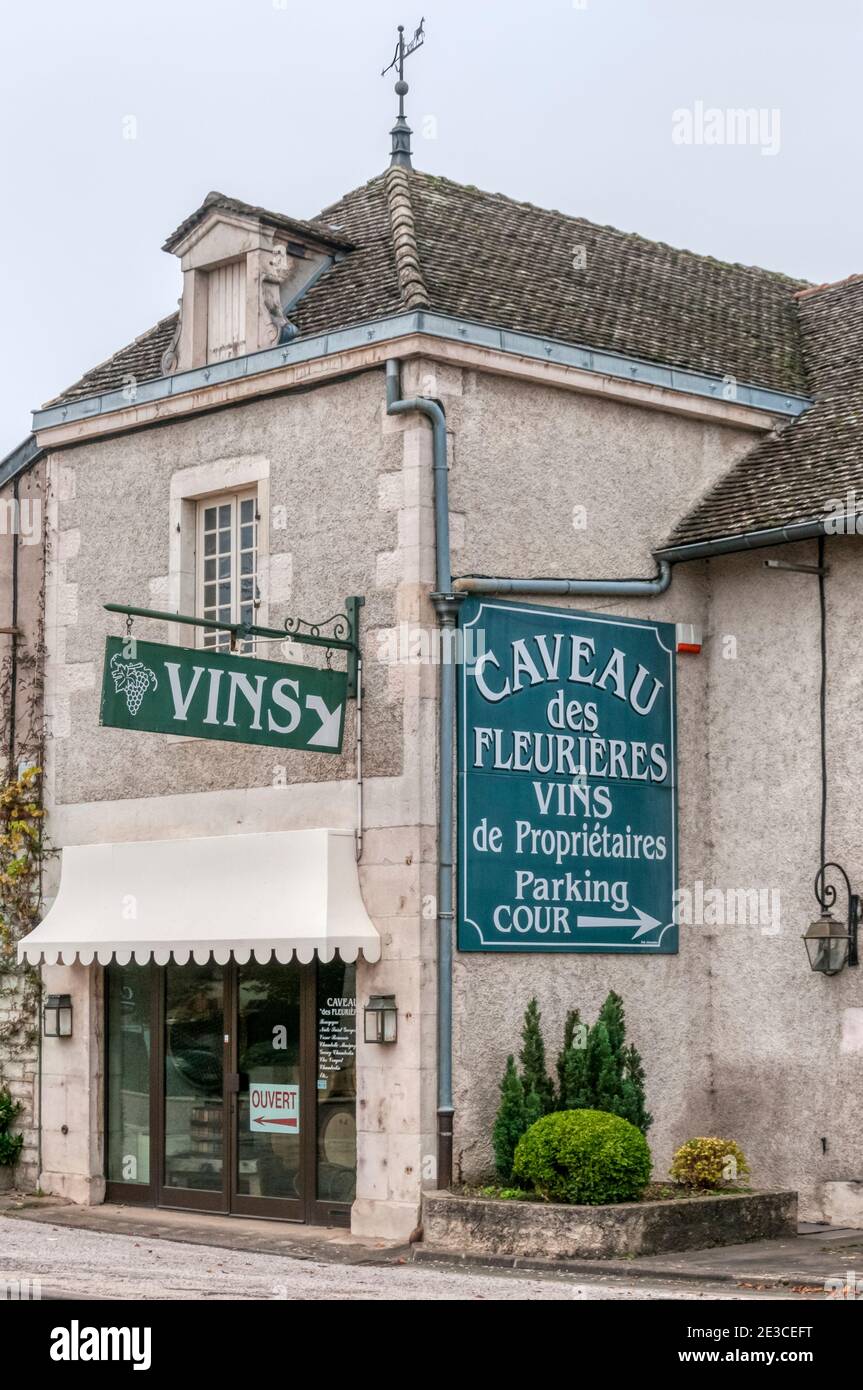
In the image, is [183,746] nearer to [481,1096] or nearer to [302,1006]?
[302,1006]

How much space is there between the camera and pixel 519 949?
1438 cm

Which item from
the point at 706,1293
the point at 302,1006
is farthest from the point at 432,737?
the point at 706,1293

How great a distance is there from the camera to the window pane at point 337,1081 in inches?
568

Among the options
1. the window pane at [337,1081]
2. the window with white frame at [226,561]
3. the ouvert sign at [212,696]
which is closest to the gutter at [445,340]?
the window with white frame at [226,561]

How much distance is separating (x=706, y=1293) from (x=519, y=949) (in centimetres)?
350

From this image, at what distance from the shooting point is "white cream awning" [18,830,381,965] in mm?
14117

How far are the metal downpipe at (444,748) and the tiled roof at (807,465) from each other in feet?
7.40

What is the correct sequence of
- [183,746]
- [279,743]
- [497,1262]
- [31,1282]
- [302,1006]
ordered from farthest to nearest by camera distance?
[183,746], [302,1006], [279,743], [497,1262], [31,1282]

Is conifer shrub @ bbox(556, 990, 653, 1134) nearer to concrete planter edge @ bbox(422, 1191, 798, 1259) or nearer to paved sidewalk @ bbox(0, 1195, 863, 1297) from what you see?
concrete planter edge @ bbox(422, 1191, 798, 1259)

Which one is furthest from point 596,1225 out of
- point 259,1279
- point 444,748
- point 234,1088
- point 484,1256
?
point 234,1088

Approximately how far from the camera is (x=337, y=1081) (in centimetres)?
1455

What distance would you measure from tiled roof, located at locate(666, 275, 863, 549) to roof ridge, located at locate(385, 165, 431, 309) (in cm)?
282

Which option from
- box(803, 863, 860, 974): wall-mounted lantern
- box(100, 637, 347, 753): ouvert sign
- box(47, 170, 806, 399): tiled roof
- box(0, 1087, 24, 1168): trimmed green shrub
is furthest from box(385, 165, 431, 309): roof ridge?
box(0, 1087, 24, 1168): trimmed green shrub

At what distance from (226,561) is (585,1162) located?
5.75 meters
